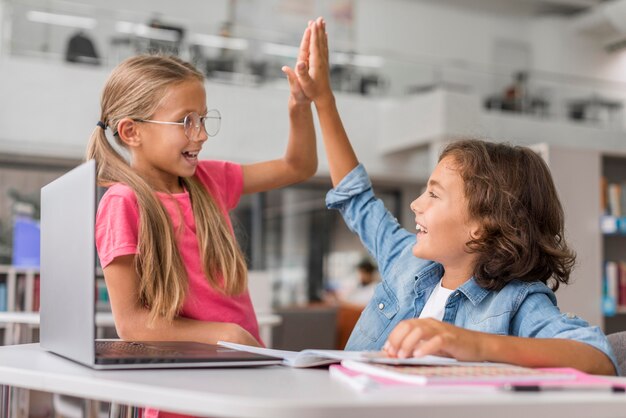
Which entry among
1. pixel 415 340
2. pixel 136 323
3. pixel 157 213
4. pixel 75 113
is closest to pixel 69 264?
pixel 136 323

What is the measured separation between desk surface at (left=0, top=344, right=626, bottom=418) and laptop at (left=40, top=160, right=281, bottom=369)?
0.03m

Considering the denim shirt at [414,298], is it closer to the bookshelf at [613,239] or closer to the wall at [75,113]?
the bookshelf at [613,239]

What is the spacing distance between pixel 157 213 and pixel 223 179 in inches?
14.8

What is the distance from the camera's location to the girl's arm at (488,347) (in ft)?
3.10

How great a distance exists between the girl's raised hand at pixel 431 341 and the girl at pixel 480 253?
115mm

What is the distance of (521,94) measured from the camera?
387 inches

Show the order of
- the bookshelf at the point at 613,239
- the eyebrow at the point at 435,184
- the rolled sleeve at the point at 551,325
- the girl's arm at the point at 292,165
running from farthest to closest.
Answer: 1. the bookshelf at the point at 613,239
2. the girl's arm at the point at 292,165
3. the eyebrow at the point at 435,184
4. the rolled sleeve at the point at 551,325

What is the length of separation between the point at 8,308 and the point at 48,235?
4892mm

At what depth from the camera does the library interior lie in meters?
0.82

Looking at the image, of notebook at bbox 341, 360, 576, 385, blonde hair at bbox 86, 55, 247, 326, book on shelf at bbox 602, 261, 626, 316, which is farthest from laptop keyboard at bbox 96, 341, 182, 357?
book on shelf at bbox 602, 261, 626, 316


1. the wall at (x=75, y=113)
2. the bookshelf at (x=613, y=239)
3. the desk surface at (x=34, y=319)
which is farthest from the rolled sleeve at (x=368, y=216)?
the wall at (x=75, y=113)

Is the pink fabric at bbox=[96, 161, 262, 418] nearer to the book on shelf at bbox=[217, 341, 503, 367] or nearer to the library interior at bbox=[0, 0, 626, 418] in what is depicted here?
the library interior at bbox=[0, 0, 626, 418]

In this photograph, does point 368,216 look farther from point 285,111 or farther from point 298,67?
point 285,111

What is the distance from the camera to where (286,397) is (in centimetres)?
73
